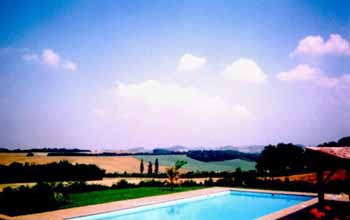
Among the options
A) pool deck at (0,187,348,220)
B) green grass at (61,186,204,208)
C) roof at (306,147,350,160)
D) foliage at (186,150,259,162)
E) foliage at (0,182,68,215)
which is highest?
roof at (306,147,350,160)

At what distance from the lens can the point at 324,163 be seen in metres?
10.3

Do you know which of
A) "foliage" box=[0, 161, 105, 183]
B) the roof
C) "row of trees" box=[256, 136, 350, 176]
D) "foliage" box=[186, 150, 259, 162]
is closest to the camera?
the roof

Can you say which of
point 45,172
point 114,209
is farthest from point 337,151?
point 45,172

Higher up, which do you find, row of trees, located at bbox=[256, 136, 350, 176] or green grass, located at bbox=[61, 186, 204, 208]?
row of trees, located at bbox=[256, 136, 350, 176]

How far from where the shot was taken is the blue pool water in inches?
578

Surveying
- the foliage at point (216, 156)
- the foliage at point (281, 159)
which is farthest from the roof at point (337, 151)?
the foliage at point (216, 156)

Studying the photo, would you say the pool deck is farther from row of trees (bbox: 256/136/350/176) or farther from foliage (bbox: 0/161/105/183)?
row of trees (bbox: 256/136/350/176)

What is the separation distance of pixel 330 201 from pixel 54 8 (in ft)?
49.2

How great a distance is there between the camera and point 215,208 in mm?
17094

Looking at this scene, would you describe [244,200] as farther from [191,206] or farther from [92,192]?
[92,192]

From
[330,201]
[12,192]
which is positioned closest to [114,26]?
[12,192]

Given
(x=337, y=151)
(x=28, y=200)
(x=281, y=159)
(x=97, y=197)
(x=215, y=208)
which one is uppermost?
(x=337, y=151)

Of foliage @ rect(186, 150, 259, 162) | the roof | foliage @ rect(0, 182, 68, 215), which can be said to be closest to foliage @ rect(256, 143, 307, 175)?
foliage @ rect(186, 150, 259, 162)

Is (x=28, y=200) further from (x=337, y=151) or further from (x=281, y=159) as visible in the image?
(x=281, y=159)
